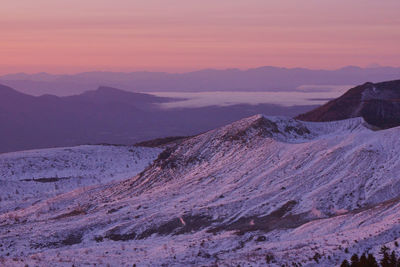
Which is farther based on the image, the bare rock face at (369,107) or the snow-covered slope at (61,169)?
the bare rock face at (369,107)

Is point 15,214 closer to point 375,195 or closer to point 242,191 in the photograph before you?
point 242,191

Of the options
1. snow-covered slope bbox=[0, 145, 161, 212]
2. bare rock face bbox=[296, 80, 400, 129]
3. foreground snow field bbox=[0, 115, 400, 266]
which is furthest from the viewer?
bare rock face bbox=[296, 80, 400, 129]

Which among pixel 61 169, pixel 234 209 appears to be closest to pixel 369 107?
pixel 61 169

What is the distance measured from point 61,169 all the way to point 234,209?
114 ft

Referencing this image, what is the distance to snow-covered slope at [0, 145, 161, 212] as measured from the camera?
52219 mm

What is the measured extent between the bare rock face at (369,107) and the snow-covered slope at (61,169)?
34803mm

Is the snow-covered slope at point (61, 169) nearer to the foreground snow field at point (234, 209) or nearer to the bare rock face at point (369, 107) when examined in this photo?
the foreground snow field at point (234, 209)

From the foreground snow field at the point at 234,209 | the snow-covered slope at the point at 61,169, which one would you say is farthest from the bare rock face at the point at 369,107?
the snow-covered slope at the point at 61,169

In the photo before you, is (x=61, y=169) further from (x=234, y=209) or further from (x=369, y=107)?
(x=369, y=107)

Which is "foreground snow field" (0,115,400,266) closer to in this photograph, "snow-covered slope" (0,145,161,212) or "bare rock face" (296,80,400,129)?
"snow-covered slope" (0,145,161,212)

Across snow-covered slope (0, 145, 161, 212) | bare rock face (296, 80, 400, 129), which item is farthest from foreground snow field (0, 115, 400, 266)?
bare rock face (296, 80, 400, 129)

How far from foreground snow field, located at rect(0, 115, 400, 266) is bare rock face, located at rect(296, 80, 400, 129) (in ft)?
108

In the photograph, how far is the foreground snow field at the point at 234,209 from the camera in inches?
926

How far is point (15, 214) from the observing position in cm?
4222
